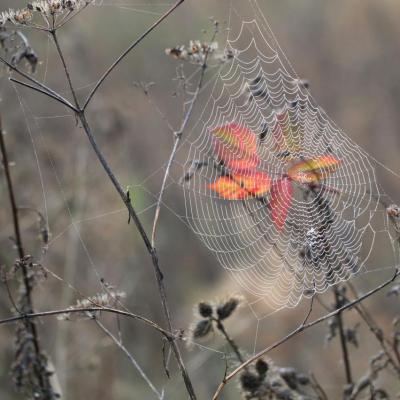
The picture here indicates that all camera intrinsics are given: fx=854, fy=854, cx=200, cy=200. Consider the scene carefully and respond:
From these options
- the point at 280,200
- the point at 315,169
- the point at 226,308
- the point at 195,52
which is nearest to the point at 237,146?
the point at 280,200

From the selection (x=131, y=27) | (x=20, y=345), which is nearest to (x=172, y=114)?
(x=131, y=27)

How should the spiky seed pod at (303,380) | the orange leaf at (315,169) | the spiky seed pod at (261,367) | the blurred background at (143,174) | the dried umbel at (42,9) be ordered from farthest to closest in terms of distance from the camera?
the blurred background at (143,174)
the orange leaf at (315,169)
the spiky seed pod at (303,380)
the spiky seed pod at (261,367)
the dried umbel at (42,9)

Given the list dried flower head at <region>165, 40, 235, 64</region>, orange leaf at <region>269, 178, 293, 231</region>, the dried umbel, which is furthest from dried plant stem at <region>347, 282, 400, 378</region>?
the dried umbel

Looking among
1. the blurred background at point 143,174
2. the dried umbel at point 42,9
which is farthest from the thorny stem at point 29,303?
the dried umbel at point 42,9

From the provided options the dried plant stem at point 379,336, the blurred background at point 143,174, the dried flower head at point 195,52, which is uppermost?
the blurred background at point 143,174

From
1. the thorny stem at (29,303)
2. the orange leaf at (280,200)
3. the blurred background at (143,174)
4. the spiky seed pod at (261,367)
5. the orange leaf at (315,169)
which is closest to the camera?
the spiky seed pod at (261,367)

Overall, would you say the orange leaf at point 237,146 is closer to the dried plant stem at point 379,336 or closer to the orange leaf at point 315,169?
the orange leaf at point 315,169

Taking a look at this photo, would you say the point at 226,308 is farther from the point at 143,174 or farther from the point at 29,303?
the point at 143,174

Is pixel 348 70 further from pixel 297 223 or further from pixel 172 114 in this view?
pixel 297 223
